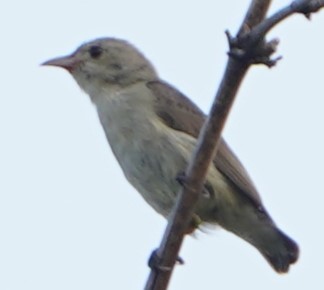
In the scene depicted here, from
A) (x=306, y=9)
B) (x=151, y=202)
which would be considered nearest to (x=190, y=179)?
(x=306, y=9)

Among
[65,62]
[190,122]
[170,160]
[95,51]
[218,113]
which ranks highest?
[95,51]

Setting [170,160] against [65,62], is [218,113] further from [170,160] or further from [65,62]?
[65,62]

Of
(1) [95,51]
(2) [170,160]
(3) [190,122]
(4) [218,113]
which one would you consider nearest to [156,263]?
(4) [218,113]

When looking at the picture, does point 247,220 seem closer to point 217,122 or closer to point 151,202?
point 151,202

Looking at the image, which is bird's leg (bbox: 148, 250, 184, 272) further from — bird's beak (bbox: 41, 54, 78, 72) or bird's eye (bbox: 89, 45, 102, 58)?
bird's eye (bbox: 89, 45, 102, 58)

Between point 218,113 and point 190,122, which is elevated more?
point 190,122
